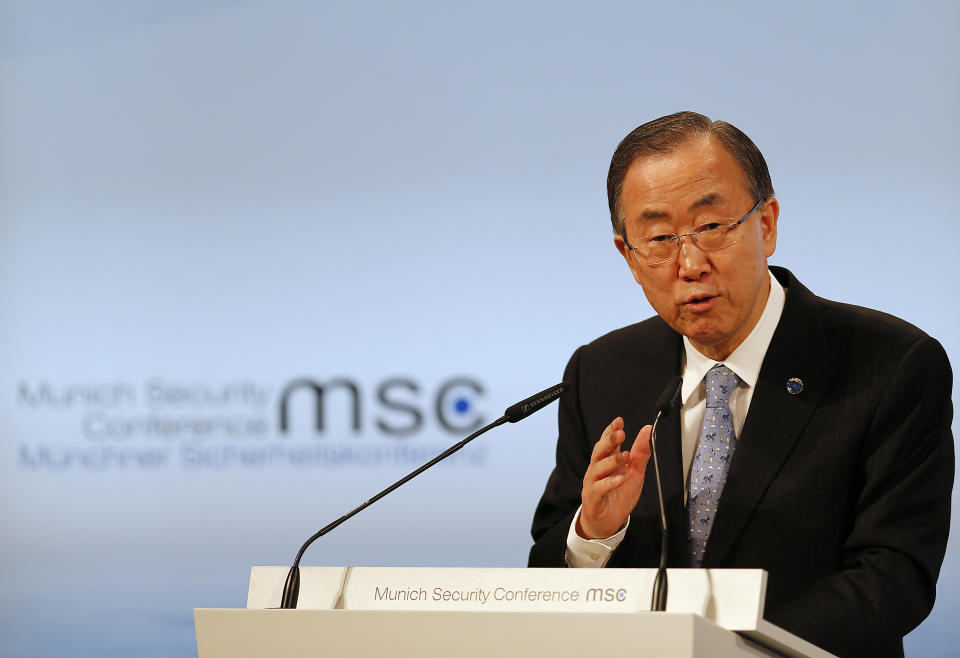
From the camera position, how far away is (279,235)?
14.1 ft

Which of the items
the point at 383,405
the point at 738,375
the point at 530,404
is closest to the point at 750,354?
the point at 738,375

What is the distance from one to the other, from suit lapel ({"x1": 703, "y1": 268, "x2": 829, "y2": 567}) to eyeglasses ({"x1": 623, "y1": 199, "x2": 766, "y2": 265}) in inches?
9.8

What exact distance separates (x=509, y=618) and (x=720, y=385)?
0.97m

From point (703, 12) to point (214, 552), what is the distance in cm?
262

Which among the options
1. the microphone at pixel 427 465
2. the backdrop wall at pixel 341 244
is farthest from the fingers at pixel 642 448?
the backdrop wall at pixel 341 244

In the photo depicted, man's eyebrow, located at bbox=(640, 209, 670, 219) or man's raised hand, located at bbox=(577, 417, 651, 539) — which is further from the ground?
man's eyebrow, located at bbox=(640, 209, 670, 219)

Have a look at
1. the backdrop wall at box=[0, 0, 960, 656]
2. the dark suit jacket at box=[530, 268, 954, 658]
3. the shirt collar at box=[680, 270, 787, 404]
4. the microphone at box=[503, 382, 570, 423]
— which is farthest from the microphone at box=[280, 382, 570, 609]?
the backdrop wall at box=[0, 0, 960, 656]

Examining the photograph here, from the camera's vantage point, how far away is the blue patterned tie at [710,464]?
2260 millimetres

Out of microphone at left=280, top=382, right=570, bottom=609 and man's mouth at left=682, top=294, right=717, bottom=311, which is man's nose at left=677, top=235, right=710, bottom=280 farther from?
microphone at left=280, top=382, right=570, bottom=609

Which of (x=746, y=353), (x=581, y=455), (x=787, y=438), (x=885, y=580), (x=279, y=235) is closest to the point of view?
(x=885, y=580)

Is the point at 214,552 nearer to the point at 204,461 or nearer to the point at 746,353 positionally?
the point at 204,461

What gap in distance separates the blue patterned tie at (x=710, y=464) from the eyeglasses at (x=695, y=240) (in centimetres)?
30

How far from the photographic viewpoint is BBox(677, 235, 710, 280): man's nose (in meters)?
2.25

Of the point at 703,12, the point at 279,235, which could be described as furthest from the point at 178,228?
the point at 703,12
